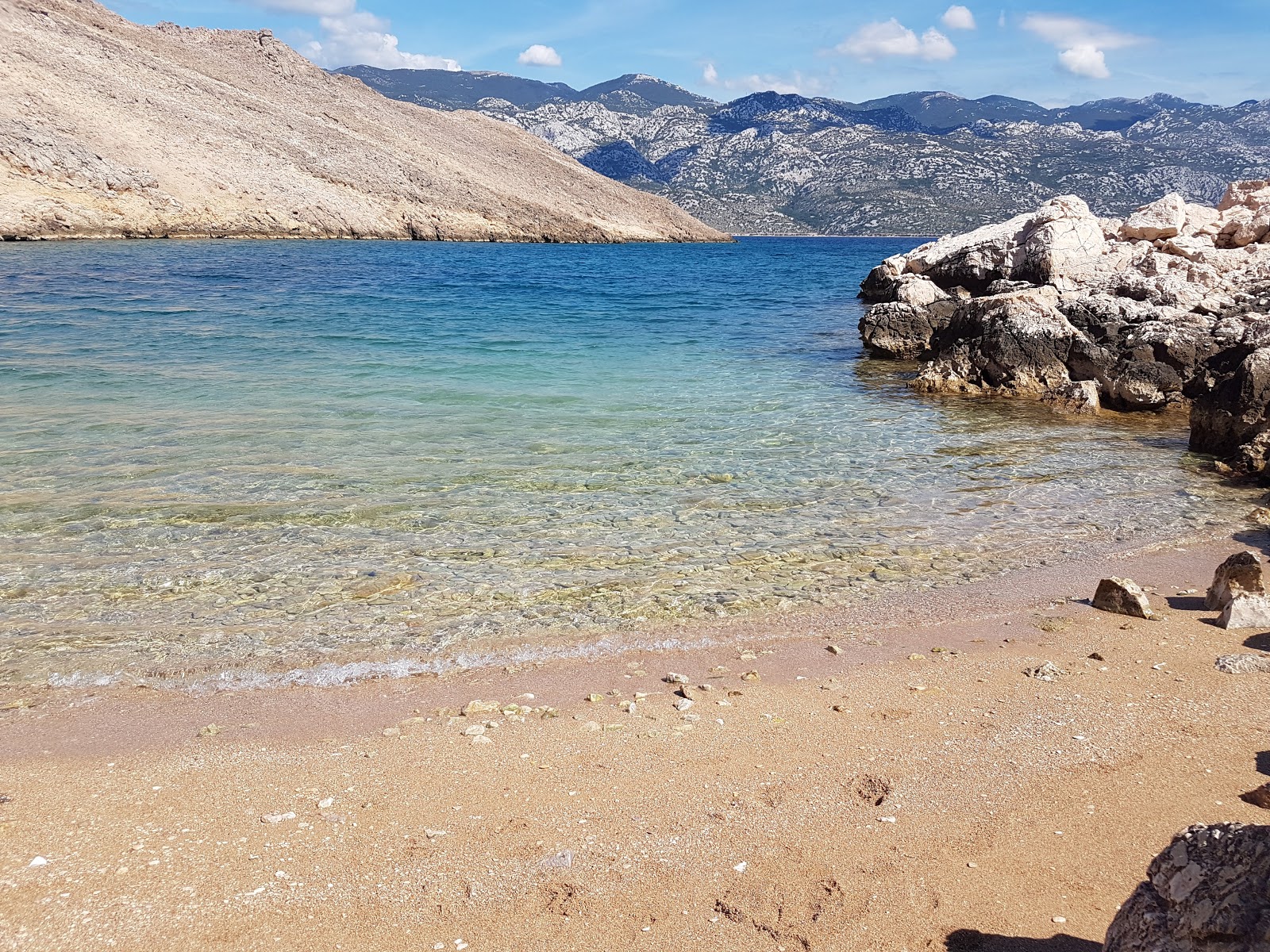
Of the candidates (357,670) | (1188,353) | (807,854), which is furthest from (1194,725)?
(1188,353)

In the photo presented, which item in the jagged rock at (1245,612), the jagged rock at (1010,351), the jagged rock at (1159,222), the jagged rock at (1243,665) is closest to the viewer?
the jagged rock at (1243,665)

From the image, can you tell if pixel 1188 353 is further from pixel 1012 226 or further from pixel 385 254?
pixel 385 254

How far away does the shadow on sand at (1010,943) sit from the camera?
2816mm

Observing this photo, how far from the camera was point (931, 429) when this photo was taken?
12414mm

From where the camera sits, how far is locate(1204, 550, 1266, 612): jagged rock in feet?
19.1

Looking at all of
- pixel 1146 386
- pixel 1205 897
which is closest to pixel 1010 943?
pixel 1205 897

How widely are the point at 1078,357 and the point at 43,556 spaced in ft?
50.1

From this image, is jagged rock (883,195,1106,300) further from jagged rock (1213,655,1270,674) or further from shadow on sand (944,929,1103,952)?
shadow on sand (944,929,1103,952)

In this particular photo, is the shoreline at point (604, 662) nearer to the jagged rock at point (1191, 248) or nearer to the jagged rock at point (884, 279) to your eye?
the jagged rock at point (1191, 248)

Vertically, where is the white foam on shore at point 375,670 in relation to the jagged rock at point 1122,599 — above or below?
below

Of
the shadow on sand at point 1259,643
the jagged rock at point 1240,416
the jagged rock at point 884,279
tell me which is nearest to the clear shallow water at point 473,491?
the jagged rock at point 1240,416

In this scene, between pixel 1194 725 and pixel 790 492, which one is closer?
pixel 1194 725

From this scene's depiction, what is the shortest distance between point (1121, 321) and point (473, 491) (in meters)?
12.6

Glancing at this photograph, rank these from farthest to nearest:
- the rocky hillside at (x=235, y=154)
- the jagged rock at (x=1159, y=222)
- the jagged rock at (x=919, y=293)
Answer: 1. the rocky hillside at (x=235, y=154)
2. the jagged rock at (x=919, y=293)
3. the jagged rock at (x=1159, y=222)
